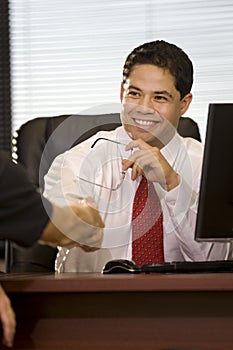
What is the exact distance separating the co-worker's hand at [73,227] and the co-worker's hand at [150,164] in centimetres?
42

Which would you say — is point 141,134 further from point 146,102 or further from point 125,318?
point 125,318

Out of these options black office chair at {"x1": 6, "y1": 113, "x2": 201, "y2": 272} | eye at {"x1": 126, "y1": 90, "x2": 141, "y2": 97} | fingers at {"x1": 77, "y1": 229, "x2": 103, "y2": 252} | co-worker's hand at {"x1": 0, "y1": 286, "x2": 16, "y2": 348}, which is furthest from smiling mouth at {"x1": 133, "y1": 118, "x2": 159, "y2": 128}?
co-worker's hand at {"x1": 0, "y1": 286, "x2": 16, "y2": 348}

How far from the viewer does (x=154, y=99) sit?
2309mm

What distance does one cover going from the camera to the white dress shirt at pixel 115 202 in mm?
2086

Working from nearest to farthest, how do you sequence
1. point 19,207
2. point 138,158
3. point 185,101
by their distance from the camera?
1. point 19,207
2. point 138,158
3. point 185,101

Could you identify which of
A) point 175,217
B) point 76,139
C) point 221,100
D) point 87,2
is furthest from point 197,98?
point 175,217

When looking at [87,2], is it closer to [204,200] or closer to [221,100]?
[221,100]

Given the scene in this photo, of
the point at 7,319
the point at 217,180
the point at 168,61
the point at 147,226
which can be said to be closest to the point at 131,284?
the point at 7,319

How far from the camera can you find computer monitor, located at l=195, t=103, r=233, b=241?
5.49 ft

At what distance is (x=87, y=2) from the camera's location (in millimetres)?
3555

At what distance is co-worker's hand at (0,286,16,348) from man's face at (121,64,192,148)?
90cm

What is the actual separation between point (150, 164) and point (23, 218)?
647 millimetres

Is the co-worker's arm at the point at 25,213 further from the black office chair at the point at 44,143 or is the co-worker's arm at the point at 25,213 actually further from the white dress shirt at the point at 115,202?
the black office chair at the point at 44,143

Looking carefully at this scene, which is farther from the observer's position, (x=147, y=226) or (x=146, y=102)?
(x=146, y=102)
